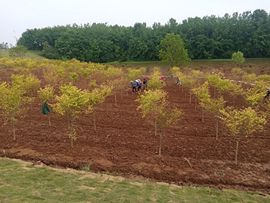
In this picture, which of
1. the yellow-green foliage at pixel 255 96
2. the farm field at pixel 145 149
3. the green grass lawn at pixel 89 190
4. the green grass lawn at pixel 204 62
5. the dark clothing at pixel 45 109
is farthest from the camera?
the green grass lawn at pixel 204 62

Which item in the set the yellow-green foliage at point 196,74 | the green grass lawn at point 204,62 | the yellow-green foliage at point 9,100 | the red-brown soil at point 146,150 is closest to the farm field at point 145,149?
the red-brown soil at point 146,150

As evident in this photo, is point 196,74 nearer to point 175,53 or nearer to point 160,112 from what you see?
point 175,53

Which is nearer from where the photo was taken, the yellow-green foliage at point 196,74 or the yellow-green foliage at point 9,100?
the yellow-green foliage at point 9,100

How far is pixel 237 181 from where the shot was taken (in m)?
15.1

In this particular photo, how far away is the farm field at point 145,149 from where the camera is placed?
51.2 feet

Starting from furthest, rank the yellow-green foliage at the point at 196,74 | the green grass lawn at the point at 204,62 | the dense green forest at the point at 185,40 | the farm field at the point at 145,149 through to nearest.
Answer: the dense green forest at the point at 185,40, the green grass lawn at the point at 204,62, the yellow-green foliage at the point at 196,74, the farm field at the point at 145,149

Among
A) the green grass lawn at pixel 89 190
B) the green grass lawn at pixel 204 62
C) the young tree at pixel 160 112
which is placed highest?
the green grass lawn at pixel 204 62

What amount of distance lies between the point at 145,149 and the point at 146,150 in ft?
0.49

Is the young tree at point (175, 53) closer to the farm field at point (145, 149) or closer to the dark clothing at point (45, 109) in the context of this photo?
the farm field at point (145, 149)

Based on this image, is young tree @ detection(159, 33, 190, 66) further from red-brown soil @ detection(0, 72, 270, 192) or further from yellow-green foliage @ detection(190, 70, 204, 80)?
red-brown soil @ detection(0, 72, 270, 192)

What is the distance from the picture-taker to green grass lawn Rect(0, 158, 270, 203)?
1261cm

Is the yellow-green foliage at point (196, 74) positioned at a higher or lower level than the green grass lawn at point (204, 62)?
lower

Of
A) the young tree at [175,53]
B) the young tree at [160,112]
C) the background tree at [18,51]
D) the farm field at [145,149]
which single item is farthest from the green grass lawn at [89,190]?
the background tree at [18,51]

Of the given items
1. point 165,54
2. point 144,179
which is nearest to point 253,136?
point 144,179
